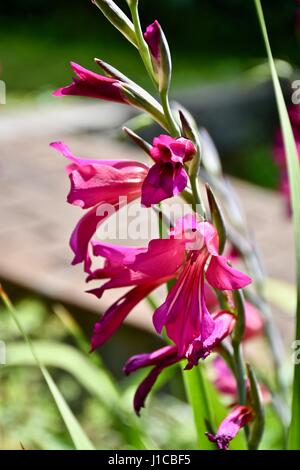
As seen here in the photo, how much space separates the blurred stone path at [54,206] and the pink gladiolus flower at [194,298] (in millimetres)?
1651

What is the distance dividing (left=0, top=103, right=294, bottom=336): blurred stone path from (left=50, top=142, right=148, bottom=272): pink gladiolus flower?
1.59 metres

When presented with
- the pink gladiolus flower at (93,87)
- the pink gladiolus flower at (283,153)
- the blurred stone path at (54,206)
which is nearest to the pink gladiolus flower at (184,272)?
the pink gladiolus flower at (93,87)

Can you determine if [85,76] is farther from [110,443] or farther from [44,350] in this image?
[110,443]

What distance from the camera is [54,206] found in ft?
12.2

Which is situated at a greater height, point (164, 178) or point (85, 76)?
point (85, 76)

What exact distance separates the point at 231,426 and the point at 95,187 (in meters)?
0.23

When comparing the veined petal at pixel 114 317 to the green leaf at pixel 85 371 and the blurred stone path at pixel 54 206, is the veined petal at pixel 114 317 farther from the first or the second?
the blurred stone path at pixel 54 206

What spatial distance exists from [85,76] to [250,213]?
3085 mm

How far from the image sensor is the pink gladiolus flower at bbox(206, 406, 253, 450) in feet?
2.34

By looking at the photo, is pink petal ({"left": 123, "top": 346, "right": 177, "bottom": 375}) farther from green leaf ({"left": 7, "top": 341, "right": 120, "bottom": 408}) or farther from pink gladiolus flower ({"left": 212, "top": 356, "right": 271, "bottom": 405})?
pink gladiolus flower ({"left": 212, "top": 356, "right": 271, "bottom": 405})

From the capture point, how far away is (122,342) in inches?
94.3

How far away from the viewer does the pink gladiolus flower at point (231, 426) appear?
28.1 inches

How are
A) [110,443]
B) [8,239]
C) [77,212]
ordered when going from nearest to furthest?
[110,443], [8,239], [77,212]

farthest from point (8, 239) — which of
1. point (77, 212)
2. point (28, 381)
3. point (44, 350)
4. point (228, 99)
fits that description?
point (228, 99)
